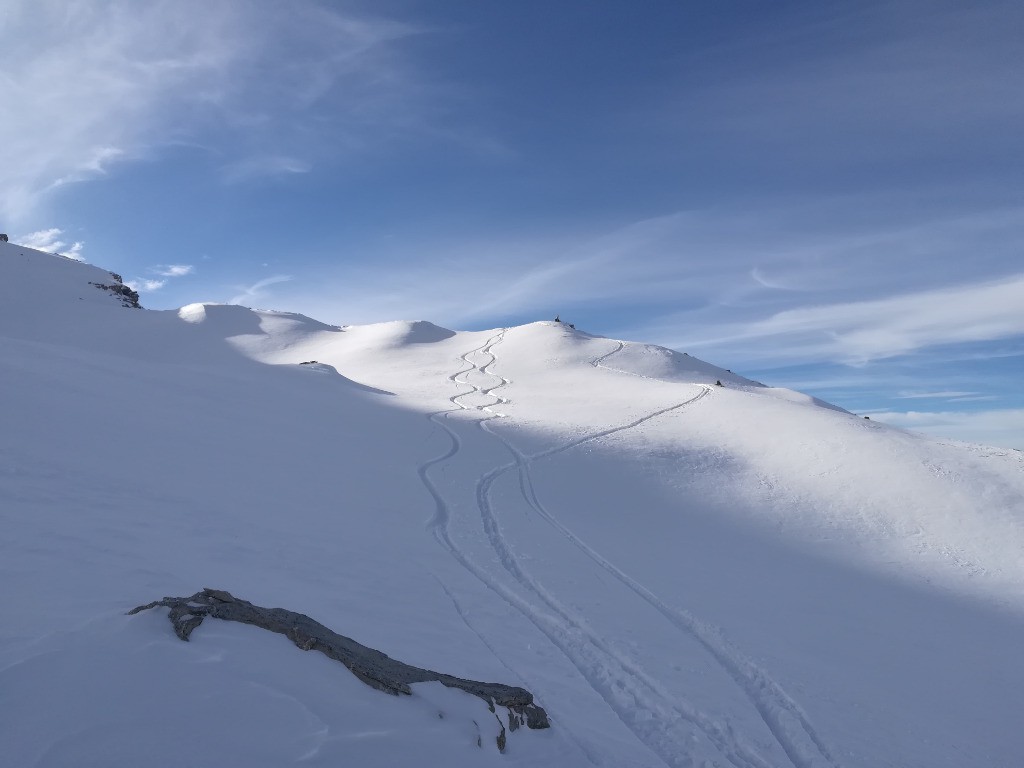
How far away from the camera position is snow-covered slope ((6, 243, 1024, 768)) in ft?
15.4

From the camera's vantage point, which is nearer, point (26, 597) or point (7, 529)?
point (26, 597)

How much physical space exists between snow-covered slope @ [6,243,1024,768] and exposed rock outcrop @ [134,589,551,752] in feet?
0.42

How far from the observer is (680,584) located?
40.8 feet

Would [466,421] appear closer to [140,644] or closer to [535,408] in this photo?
[535,408]

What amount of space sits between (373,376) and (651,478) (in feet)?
90.6

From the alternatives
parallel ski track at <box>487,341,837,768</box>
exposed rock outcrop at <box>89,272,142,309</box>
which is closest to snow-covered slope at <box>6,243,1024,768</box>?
parallel ski track at <box>487,341,837,768</box>

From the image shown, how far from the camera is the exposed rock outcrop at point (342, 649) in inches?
209

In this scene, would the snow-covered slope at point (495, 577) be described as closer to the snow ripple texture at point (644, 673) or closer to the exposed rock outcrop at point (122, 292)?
the snow ripple texture at point (644, 673)

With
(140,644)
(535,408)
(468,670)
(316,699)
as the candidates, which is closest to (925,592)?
(468,670)

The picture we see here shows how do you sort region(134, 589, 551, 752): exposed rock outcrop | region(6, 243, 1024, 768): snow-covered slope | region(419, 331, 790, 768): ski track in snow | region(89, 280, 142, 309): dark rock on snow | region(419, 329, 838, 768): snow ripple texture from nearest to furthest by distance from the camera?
region(6, 243, 1024, 768): snow-covered slope, region(134, 589, 551, 752): exposed rock outcrop, region(419, 331, 790, 768): ski track in snow, region(419, 329, 838, 768): snow ripple texture, region(89, 280, 142, 309): dark rock on snow

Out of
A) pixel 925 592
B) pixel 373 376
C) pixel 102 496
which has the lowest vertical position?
pixel 925 592

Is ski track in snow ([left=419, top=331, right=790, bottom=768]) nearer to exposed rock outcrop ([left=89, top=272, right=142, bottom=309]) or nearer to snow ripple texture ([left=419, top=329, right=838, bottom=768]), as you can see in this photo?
snow ripple texture ([left=419, top=329, right=838, bottom=768])

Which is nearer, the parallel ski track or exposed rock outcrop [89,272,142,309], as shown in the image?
the parallel ski track

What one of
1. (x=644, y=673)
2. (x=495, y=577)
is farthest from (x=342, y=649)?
(x=495, y=577)
